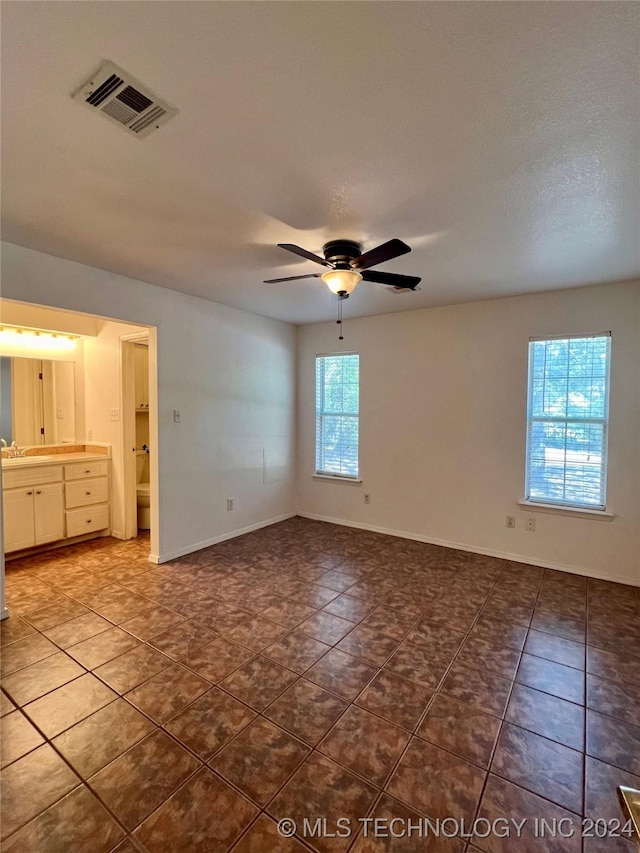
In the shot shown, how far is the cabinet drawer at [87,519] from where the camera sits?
159 inches

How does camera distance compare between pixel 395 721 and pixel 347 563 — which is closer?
pixel 395 721

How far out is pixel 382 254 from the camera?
209 centimetres

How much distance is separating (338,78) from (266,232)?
117 centimetres

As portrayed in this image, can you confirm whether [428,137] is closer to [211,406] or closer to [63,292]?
[63,292]

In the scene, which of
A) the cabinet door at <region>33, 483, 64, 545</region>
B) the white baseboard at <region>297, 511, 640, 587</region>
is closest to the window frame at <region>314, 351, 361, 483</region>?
the white baseboard at <region>297, 511, 640, 587</region>

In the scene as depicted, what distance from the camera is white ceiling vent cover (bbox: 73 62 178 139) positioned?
1269 mm

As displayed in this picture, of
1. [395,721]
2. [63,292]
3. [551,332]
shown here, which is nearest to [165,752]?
[395,721]

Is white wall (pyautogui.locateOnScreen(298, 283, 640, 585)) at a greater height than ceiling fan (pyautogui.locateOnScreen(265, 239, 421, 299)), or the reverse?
ceiling fan (pyautogui.locateOnScreen(265, 239, 421, 299))

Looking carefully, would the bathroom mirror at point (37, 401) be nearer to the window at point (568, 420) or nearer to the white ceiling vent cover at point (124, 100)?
the white ceiling vent cover at point (124, 100)

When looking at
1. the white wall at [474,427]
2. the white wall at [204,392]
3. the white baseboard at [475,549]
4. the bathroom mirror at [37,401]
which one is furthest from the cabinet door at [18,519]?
the white wall at [474,427]

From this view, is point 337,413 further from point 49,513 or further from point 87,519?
point 49,513

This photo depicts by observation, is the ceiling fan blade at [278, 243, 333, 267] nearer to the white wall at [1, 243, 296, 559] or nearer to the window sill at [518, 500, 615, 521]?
the white wall at [1, 243, 296, 559]

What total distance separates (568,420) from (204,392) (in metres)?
3.49

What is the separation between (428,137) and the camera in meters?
1.52
